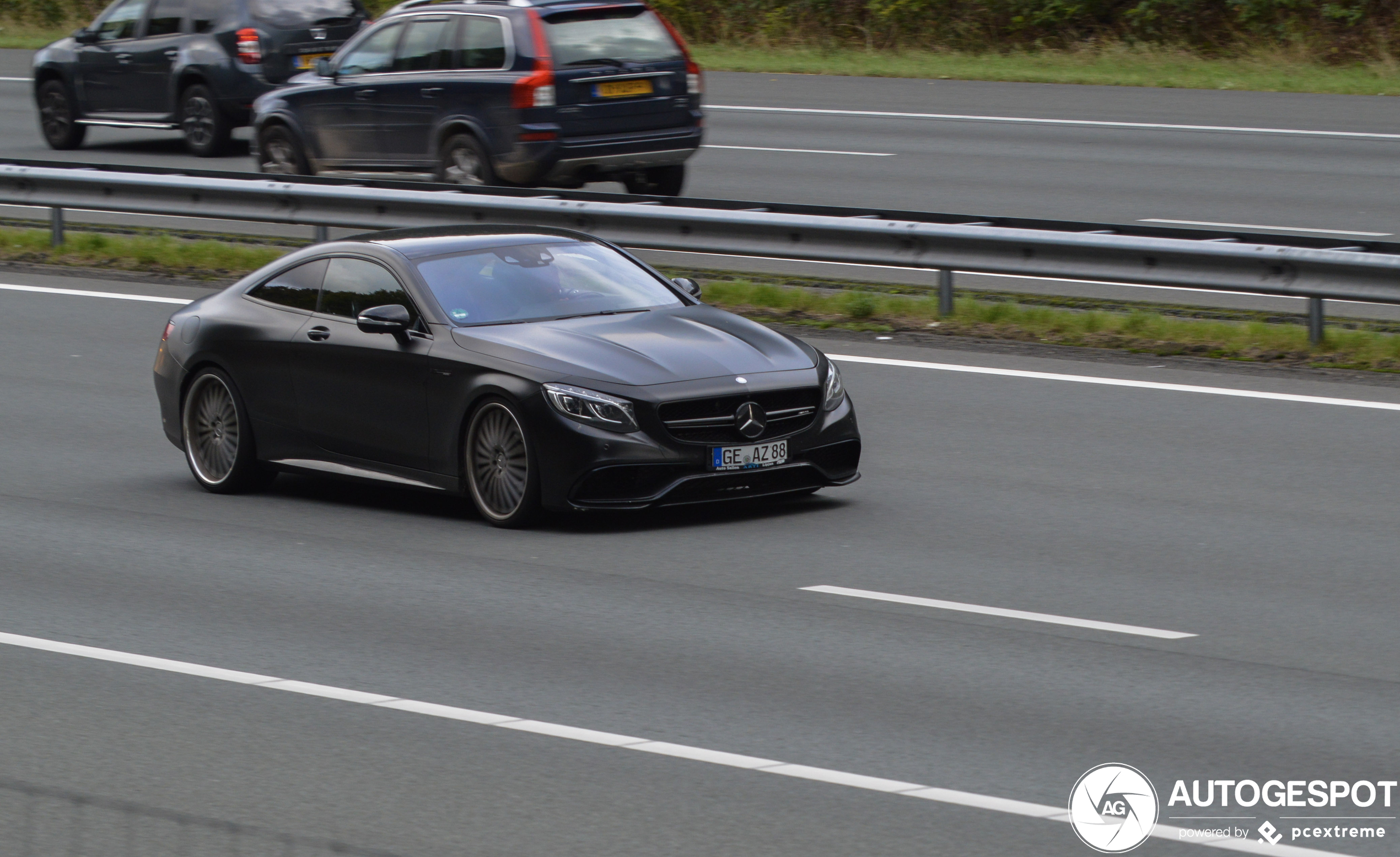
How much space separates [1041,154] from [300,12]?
9.01m

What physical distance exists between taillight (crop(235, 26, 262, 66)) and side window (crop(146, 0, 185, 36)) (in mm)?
1143

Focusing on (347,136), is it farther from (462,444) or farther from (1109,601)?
(1109,601)

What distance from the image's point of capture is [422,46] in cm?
2100

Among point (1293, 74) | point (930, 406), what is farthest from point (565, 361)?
point (1293, 74)

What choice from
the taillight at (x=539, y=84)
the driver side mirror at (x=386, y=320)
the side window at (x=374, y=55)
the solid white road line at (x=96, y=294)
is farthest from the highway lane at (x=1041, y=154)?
the driver side mirror at (x=386, y=320)

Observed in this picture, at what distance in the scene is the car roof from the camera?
11.0 meters

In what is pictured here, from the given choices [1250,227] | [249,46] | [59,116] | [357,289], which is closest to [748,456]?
[357,289]

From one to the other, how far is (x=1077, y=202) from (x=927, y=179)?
2153mm

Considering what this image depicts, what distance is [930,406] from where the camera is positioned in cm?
1298

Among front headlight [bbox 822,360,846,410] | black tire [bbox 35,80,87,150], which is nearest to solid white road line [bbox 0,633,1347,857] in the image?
front headlight [bbox 822,360,846,410]

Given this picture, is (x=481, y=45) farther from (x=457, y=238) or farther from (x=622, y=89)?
(x=457, y=238)

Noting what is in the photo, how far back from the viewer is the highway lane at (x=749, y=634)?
20.7 ft

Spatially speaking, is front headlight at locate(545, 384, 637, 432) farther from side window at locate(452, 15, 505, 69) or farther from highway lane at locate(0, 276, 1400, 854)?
side window at locate(452, 15, 505, 69)

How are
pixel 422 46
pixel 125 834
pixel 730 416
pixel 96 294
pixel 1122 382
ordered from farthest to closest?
pixel 422 46
pixel 96 294
pixel 1122 382
pixel 730 416
pixel 125 834
